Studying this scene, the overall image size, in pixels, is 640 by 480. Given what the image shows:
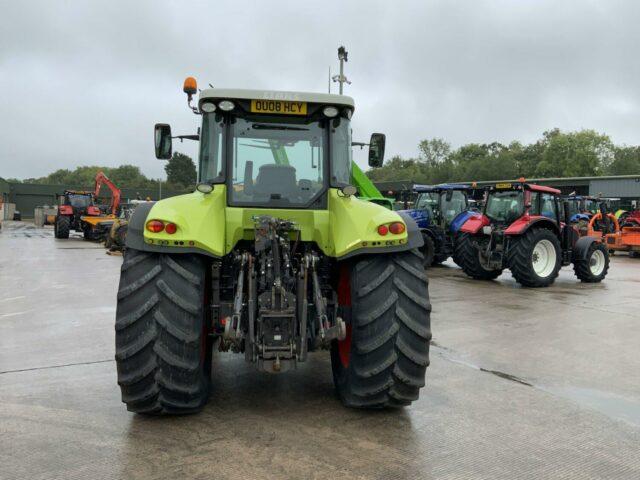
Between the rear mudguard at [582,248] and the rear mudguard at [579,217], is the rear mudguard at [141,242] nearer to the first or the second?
the rear mudguard at [582,248]

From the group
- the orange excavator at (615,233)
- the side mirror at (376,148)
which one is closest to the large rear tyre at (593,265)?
the orange excavator at (615,233)

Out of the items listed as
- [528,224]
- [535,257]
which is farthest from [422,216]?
[528,224]

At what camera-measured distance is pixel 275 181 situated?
439 cm

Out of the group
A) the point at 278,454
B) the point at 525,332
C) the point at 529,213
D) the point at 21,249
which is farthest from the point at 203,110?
the point at 21,249

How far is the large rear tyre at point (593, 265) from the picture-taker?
1232 cm

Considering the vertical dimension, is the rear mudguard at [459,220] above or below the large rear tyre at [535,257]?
above

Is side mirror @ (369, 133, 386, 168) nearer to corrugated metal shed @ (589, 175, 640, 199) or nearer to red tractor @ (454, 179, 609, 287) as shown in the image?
red tractor @ (454, 179, 609, 287)

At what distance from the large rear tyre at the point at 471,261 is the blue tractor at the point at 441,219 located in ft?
5.16

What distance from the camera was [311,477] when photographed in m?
3.02

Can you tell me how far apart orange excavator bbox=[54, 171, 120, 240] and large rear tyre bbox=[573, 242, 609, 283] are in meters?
17.9

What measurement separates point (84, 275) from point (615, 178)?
36.1 metres

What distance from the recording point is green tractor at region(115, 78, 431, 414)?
11.9 feet

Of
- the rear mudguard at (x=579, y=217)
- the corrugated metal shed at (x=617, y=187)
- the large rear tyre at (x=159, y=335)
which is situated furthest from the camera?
the corrugated metal shed at (x=617, y=187)

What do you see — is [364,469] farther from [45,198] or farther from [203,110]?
[45,198]
